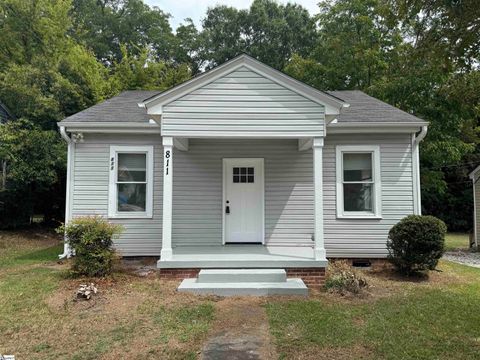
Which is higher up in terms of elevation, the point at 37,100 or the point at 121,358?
the point at 37,100

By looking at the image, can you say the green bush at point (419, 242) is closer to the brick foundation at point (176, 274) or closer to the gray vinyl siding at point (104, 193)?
the brick foundation at point (176, 274)

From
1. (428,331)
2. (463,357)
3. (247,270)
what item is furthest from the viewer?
(247,270)

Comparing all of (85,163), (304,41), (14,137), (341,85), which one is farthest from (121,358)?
(304,41)

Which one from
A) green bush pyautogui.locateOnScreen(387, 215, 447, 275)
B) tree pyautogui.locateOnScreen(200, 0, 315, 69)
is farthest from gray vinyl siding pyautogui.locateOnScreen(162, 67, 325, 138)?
tree pyautogui.locateOnScreen(200, 0, 315, 69)

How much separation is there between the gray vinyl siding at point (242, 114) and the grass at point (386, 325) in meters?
3.19

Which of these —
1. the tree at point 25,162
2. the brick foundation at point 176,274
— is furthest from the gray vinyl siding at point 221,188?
the tree at point 25,162

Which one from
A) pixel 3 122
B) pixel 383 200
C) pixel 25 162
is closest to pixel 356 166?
pixel 383 200

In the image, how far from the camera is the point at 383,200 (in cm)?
840

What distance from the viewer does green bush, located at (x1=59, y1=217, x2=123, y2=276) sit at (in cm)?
659

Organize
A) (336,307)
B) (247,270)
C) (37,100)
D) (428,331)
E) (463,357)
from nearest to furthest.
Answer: (463,357) → (428,331) → (336,307) → (247,270) → (37,100)

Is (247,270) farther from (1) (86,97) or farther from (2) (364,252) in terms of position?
(1) (86,97)

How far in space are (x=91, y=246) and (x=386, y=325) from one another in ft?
16.5

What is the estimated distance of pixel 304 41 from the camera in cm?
2678

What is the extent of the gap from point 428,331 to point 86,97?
1509 cm
